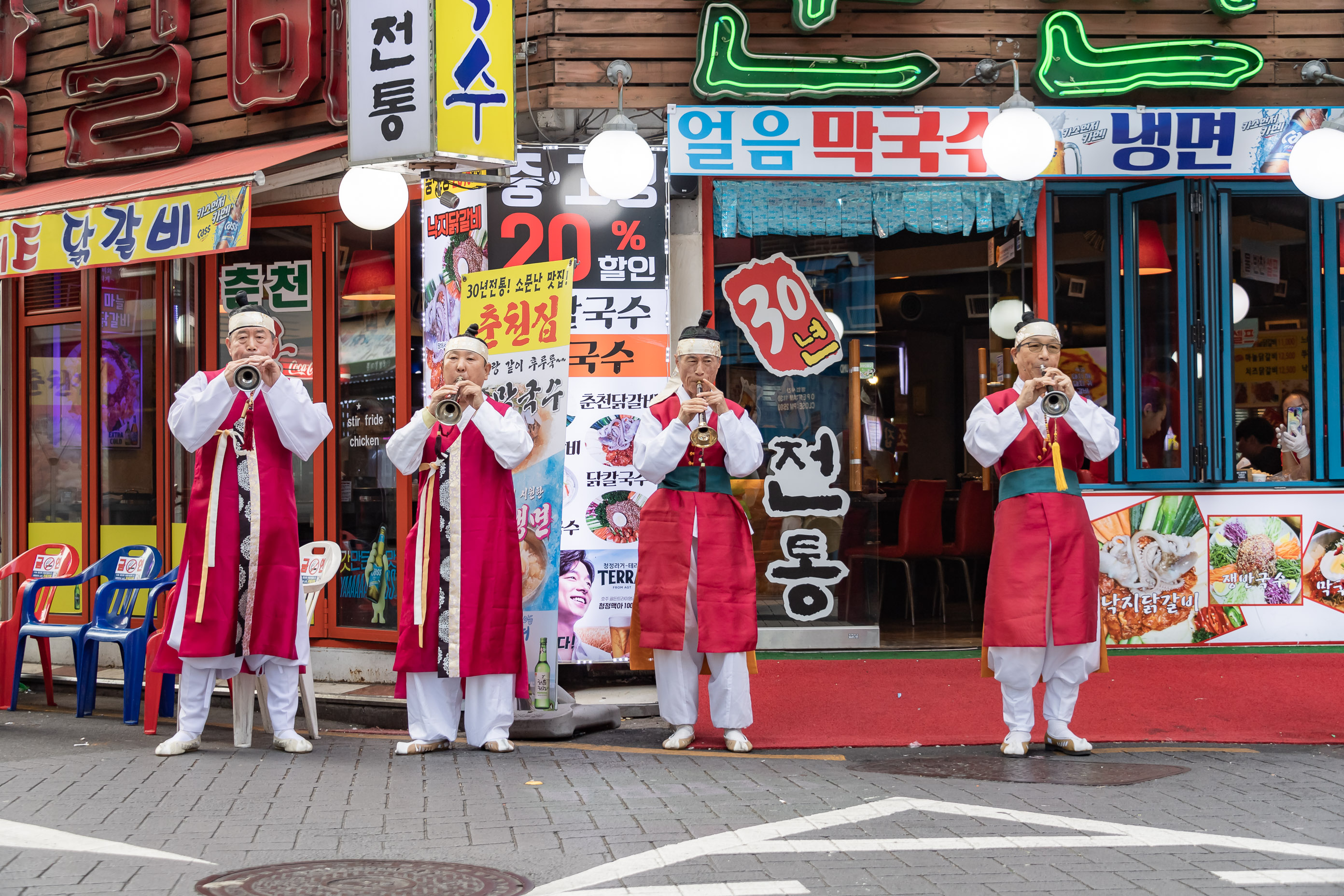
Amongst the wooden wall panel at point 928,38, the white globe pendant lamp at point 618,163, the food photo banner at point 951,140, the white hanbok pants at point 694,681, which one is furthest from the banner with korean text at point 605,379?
the white hanbok pants at point 694,681

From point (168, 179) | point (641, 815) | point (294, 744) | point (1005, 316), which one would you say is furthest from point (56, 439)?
point (641, 815)

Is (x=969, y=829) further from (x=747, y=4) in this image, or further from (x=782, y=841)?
(x=747, y=4)

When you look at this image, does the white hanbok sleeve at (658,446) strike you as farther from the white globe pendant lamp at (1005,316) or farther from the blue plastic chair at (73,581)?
the white globe pendant lamp at (1005,316)

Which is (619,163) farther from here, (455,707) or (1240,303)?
(1240,303)

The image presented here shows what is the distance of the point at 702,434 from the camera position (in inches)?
250

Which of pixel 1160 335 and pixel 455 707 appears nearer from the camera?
pixel 455 707

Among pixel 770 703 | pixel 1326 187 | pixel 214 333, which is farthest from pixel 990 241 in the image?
pixel 214 333

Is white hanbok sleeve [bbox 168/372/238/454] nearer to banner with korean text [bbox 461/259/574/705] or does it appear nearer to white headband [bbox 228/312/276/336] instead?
white headband [bbox 228/312/276/336]

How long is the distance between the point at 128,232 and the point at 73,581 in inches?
82.7

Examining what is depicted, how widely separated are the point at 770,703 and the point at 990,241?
4.01 meters

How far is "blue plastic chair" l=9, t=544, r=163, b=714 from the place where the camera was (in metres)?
7.82

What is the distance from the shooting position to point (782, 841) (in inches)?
177

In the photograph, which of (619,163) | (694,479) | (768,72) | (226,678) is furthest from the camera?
(768,72)

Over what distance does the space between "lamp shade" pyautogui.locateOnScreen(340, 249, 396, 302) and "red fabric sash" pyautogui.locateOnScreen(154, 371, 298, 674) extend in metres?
2.40
